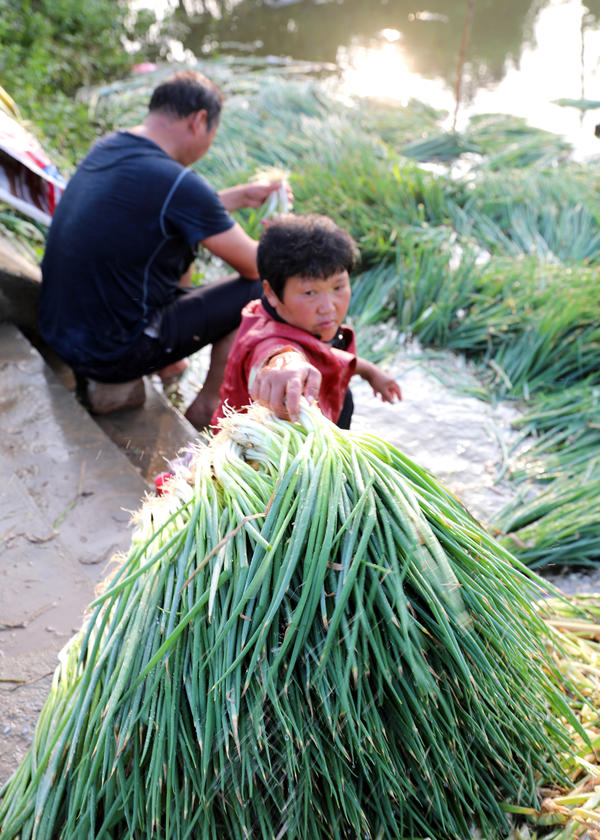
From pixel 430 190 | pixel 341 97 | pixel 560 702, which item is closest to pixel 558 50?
pixel 341 97

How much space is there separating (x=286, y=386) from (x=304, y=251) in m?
0.62

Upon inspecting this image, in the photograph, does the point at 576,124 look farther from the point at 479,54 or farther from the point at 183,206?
the point at 183,206

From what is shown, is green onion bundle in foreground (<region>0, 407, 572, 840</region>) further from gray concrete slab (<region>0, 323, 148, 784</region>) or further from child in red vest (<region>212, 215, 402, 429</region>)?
child in red vest (<region>212, 215, 402, 429</region>)

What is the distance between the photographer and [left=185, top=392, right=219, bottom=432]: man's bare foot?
10.3 feet

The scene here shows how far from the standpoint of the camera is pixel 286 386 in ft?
4.89

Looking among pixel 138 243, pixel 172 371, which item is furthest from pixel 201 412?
pixel 138 243

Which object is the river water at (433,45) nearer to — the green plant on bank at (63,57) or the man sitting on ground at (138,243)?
the green plant on bank at (63,57)

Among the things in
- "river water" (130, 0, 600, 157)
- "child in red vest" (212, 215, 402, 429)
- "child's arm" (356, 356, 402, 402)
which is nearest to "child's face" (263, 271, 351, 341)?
"child in red vest" (212, 215, 402, 429)

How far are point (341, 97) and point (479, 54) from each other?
2.66 metres

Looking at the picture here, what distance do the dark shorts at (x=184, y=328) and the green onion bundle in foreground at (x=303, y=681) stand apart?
Answer: 1670mm

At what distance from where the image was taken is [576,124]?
607 centimetres

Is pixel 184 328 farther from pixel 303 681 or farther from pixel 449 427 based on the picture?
pixel 303 681

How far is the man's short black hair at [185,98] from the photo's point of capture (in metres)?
2.87

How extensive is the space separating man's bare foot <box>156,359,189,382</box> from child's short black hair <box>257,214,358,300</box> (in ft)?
4.94
